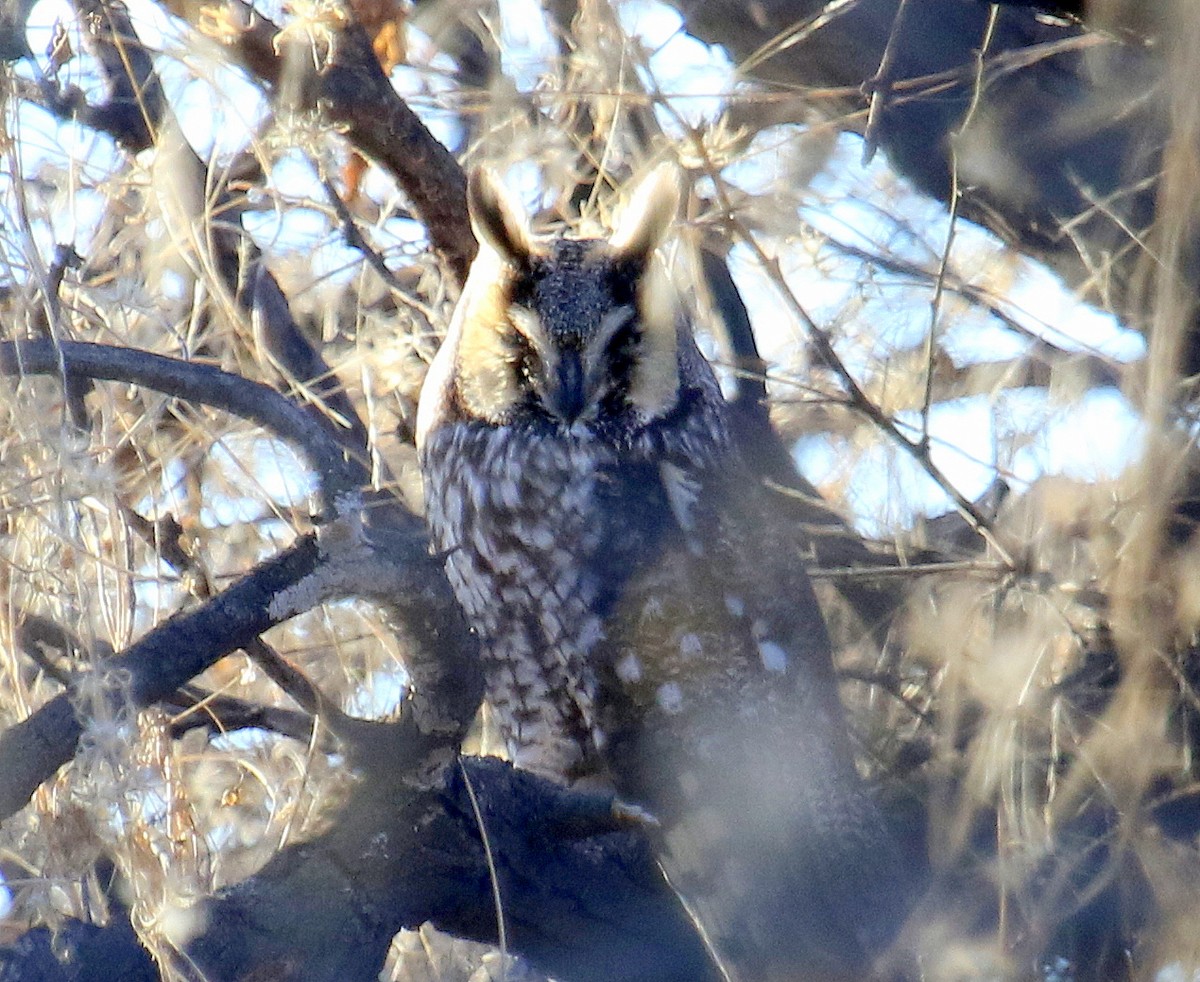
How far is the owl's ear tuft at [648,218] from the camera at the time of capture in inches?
96.6

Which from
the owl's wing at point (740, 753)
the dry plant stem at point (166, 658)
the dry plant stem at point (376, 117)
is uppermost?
the dry plant stem at point (376, 117)

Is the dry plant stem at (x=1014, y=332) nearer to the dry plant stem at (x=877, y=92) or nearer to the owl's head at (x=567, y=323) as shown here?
the dry plant stem at (x=877, y=92)

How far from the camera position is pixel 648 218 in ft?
8.04

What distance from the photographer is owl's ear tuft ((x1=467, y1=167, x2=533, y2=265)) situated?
243 centimetres

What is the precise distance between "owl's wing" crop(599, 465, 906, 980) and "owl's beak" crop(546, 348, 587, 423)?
0.21m

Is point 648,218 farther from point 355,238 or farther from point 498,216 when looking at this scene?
point 355,238

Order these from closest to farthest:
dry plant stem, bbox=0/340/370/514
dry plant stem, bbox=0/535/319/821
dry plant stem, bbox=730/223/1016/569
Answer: dry plant stem, bbox=0/535/319/821, dry plant stem, bbox=0/340/370/514, dry plant stem, bbox=730/223/1016/569

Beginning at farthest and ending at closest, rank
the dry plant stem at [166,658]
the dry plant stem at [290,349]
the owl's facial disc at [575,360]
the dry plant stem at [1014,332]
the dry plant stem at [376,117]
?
the dry plant stem at [290,349] → the dry plant stem at [376,117] → the dry plant stem at [1014,332] → the owl's facial disc at [575,360] → the dry plant stem at [166,658]

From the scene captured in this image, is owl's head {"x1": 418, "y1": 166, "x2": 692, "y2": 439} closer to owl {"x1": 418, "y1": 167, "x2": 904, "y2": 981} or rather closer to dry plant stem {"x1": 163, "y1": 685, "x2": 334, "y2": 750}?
owl {"x1": 418, "y1": 167, "x2": 904, "y2": 981}

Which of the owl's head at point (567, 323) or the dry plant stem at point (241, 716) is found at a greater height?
the owl's head at point (567, 323)

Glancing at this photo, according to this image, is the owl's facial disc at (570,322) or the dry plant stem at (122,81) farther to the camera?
the dry plant stem at (122,81)

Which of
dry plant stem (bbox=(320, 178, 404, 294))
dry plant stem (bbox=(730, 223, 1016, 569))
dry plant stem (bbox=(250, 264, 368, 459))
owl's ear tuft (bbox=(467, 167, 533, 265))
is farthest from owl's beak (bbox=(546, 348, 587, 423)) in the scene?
dry plant stem (bbox=(320, 178, 404, 294))

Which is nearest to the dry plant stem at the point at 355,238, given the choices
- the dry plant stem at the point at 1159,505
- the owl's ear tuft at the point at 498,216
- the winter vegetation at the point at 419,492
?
the winter vegetation at the point at 419,492

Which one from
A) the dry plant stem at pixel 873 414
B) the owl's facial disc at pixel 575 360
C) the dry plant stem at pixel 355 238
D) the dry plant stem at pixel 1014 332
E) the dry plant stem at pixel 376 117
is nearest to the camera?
the dry plant stem at pixel 873 414
